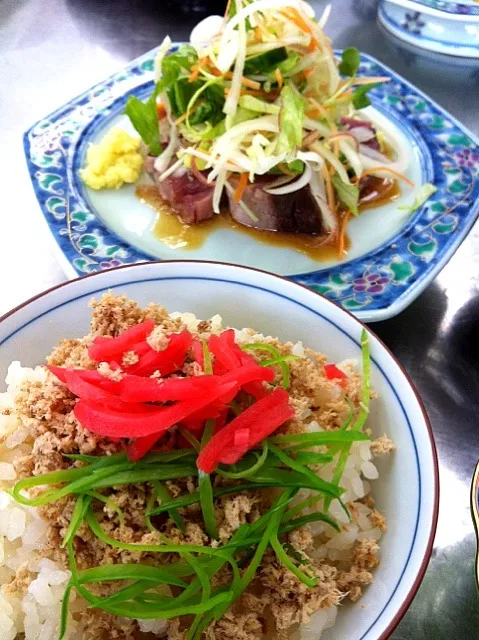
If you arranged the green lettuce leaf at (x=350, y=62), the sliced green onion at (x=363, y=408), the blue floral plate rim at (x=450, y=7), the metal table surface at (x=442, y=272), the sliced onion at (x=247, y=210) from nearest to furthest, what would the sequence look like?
the sliced green onion at (x=363, y=408) < the metal table surface at (x=442, y=272) < the sliced onion at (x=247, y=210) < the green lettuce leaf at (x=350, y=62) < the blue floral plate rim at (x=450, y=7)

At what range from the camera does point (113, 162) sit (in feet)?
6.95

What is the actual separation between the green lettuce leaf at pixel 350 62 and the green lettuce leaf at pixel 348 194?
0.57 m

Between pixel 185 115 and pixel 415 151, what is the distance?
0.85m

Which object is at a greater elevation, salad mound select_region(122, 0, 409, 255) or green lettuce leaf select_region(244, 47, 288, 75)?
green lettuce leaf select_region(244, 47, 288, 75)

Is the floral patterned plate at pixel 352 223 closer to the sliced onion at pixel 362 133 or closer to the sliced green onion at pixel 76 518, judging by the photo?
the sliced onion at pixel 362 133

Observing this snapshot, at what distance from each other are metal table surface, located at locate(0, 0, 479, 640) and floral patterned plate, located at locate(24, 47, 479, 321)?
12cm

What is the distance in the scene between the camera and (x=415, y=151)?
2.24 m

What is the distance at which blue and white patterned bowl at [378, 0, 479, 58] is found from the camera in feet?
8.86

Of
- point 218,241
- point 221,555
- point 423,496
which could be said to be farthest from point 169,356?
point 218,241

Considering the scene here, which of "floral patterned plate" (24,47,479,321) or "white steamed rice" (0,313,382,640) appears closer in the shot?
"white steamed rice" (0,313,382,640)

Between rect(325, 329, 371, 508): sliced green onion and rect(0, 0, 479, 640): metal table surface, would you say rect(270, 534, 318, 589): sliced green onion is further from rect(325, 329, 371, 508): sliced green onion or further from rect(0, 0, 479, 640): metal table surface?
rect(0, 0, 479, 640): metal table surface

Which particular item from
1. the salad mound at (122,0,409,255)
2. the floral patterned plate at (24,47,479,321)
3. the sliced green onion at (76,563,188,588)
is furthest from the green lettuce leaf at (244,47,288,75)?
the sliced green onion at (76,563,188,588)

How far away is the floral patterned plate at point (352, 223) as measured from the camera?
1.71 meters

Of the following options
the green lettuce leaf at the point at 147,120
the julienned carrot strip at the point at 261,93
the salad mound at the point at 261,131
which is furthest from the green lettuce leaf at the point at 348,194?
the green lettuce leaf at the point at 147,120
